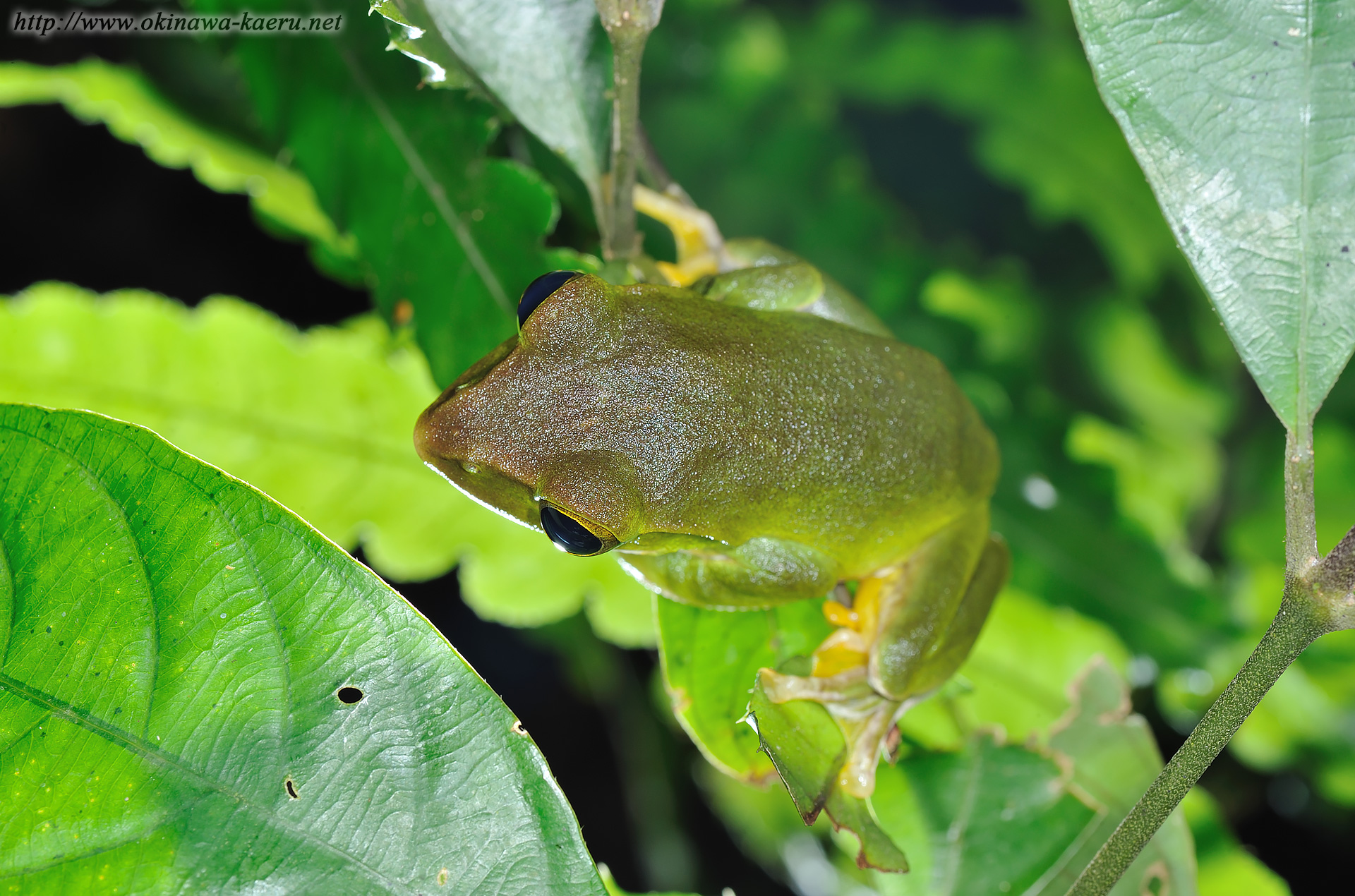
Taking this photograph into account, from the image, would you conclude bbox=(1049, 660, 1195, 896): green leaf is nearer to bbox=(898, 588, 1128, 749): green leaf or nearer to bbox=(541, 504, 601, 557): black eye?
bbox=(898, 588, 1128, 749): green leaf

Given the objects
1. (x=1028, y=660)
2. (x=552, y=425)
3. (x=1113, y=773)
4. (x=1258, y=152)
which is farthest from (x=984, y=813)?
(x=1258, y=152)

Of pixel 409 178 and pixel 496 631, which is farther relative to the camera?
pixel 496 631

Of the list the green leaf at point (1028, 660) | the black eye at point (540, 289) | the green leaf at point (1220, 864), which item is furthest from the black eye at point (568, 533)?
the green leaf at point (1220, 864)

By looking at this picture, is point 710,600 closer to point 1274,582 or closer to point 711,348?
point 711,348

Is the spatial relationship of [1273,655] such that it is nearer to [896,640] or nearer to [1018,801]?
[896,640]

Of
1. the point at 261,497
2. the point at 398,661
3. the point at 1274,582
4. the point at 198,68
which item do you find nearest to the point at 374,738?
the point at 398,661

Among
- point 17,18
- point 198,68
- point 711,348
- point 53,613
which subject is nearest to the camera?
point 53,613

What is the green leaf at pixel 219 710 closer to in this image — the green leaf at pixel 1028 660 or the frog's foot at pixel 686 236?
the frog's foot at pixel 686 236
